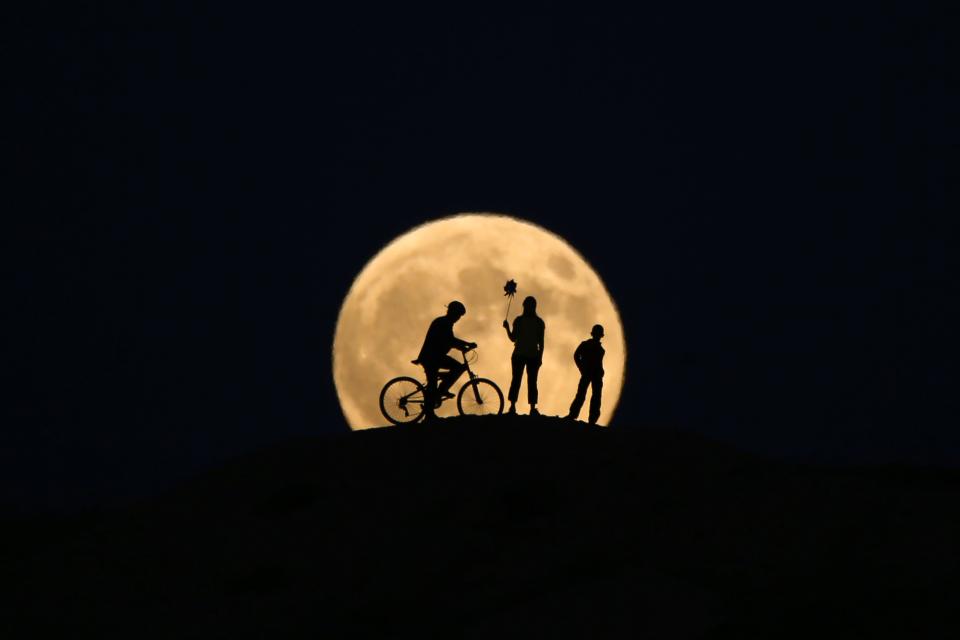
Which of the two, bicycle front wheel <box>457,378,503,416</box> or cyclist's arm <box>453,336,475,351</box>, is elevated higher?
cyclist's arm <box>453,336,475,351</box>

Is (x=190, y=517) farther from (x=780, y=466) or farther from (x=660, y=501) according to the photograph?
(x=780, y=466)

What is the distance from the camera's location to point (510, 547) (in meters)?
17.2

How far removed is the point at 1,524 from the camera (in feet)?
97.6

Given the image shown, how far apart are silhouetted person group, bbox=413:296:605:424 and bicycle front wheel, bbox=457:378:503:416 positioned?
0.28 m

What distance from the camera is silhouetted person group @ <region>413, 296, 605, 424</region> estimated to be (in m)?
21.4

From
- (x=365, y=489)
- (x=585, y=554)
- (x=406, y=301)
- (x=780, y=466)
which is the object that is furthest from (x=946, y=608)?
(x=406, y=301)

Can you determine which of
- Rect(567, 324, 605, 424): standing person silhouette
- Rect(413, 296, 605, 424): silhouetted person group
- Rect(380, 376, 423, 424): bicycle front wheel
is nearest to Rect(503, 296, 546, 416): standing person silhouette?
Rect(413, 296, 605, 424): silhouetted person group

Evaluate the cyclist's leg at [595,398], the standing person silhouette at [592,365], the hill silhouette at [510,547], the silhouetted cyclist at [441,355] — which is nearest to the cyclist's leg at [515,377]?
the silhouetted cyclist at [441,355]

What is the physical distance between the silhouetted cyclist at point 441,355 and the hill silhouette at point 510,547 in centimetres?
141

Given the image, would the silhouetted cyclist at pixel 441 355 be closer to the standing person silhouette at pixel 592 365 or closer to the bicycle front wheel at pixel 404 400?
the bicycle front wheel at pixel 404 400

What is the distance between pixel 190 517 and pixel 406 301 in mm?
11865

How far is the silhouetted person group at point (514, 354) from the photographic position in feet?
70.3

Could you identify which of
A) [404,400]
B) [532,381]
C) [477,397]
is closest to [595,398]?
[532,381]

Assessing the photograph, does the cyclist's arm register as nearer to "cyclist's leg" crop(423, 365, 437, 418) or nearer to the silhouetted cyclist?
the silhouetted cyclist
